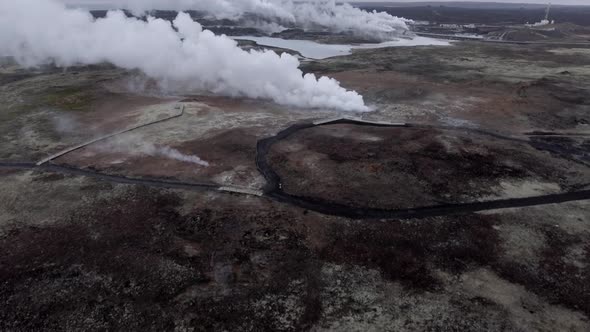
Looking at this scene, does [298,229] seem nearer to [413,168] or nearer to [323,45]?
[413,168]

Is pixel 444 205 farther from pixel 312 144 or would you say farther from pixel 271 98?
pixel 271 98

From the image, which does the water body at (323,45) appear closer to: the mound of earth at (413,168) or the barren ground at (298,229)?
the barren ground at (298,229)

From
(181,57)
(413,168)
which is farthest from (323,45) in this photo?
(413,168)

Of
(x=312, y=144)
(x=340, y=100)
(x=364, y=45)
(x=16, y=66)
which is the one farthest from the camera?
(x=364, y=45)

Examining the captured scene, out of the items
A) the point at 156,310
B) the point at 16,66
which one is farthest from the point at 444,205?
the point at 16,66

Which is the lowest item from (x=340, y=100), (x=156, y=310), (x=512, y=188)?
(x=156, y=310)

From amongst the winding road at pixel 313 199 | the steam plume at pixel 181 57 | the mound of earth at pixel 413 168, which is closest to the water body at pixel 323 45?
the steam plume at pixel 181 57

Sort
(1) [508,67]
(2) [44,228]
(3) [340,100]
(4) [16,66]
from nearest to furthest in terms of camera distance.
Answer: (2) [44,228], (3) [340,100], (1) [508,67], (4) [16,66]

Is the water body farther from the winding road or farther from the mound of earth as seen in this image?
the winding road

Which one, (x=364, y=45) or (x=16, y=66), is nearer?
(x=16, y=66)
